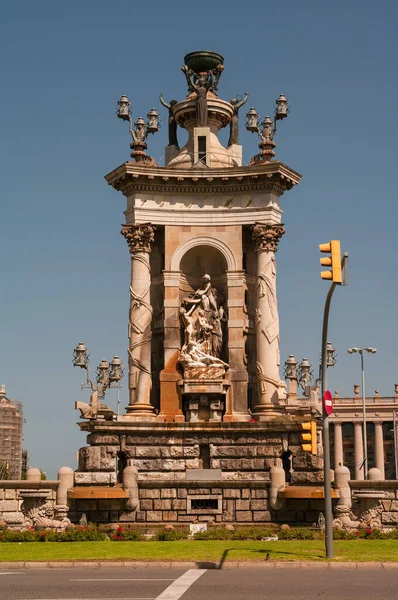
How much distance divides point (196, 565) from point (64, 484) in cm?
1221

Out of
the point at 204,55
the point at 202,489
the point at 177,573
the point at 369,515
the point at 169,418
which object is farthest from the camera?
the point at 204,55

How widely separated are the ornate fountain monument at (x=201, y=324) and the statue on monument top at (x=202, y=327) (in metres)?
0.05

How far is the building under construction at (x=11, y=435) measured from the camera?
113750 millimetres

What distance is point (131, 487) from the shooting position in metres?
33.5

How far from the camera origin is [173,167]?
39250mm

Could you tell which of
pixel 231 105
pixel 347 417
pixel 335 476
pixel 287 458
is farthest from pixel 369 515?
pixel 347 417

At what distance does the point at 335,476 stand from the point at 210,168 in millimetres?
13328

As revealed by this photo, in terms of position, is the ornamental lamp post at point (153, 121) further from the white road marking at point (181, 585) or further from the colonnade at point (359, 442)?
the colonnade at point (359, 442)

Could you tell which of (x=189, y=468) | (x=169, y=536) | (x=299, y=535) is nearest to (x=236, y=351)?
(x=189, y=468)

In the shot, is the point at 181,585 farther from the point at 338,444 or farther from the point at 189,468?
the point at 338,444

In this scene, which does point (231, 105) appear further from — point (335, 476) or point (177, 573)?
point (177, 573)

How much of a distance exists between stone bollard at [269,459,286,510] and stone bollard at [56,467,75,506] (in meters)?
6.88

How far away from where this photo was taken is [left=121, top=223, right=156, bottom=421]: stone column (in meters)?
37.0

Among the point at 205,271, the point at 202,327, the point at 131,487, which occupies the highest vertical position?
the point at 205,271
